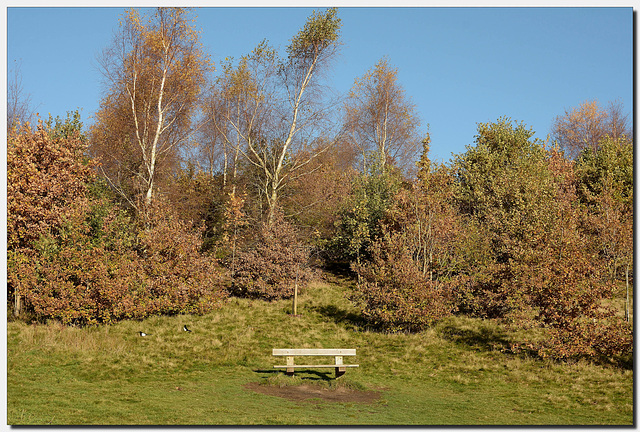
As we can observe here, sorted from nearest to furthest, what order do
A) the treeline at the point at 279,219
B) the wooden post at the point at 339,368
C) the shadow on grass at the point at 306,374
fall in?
the wooden post at the point at 339,368, the shadow on grass at the point at 306,374, the treeline at the point at 279,219

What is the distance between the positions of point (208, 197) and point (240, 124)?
558 cm

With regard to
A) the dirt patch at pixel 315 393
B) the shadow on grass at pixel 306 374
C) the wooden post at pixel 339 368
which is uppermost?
the wooden post at pixel 339 368

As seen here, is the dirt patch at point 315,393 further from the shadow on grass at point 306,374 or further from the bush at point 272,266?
the bush at point 272,266

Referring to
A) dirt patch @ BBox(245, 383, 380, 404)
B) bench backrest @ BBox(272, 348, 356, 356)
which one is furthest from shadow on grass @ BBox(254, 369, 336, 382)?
dirt patch @ BBox(245, 383, 380, 404)

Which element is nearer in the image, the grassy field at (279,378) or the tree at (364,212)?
the grassy field at (279,378)

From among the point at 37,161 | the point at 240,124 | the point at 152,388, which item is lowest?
the point at 152,388

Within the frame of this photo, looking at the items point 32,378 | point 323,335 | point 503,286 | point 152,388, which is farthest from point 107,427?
point 503,286

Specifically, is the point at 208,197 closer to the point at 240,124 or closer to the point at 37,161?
the point at 240,124

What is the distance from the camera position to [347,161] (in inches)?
2084

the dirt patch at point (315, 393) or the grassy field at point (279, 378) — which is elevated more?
the grassy field at point (279, 378)

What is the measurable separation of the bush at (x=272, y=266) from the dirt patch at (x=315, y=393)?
45.1 ft

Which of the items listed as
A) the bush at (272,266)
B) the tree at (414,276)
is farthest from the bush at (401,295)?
the bush at (272,266)

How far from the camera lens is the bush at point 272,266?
3016 centimetres

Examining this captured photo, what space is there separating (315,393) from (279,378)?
1.61 metres
